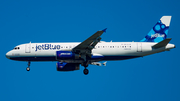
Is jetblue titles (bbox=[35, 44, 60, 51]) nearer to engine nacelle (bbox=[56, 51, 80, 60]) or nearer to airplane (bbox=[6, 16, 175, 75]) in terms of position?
airplane (bbox=[6, 16, 175, 75])

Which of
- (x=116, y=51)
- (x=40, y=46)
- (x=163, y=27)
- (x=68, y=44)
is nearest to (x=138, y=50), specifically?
(x=116, y=51)

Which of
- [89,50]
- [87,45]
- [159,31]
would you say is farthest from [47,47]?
[159,31]

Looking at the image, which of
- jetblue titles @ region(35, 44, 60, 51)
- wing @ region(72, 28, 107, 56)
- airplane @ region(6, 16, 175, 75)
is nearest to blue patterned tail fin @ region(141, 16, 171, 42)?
airplane @ region(6, 16, 175, 75)

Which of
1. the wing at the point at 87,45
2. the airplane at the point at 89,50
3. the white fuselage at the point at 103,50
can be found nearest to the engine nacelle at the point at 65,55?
the airplane at the point at 89,50

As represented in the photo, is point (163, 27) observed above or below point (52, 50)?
above

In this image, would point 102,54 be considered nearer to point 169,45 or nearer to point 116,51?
point 116,51

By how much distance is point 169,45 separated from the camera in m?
38.3

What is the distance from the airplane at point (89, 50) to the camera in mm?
37719

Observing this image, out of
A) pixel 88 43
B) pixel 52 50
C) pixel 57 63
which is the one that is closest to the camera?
pixel 88 43

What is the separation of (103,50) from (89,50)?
1.90 metres

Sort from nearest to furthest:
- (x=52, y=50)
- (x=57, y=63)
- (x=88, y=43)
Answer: (x=88, y=43) → (x=52, y=50) → (x=57, y=63)

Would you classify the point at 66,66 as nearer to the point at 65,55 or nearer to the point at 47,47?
the point at 47,47

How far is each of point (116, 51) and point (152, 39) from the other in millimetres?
5501

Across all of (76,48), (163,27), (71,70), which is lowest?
(71,70)
